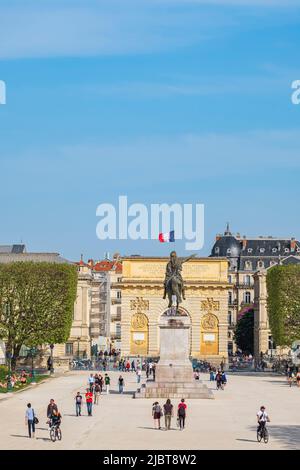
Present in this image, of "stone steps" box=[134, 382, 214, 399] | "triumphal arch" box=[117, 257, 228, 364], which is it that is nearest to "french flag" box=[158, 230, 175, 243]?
"triumphal arch" box=[117, 257, 228, 364]

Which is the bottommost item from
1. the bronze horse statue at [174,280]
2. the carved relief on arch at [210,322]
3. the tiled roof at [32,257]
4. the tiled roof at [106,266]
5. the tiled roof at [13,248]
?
the bronze horse statue at [174,280]

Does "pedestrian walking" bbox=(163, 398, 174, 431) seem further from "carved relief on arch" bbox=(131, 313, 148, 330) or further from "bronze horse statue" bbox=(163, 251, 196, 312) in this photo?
"carved relief on arch" bbox=(131, 313, 148, 330)

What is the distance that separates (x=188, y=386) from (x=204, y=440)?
78.1 ft

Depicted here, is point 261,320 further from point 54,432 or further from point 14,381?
point 54,432

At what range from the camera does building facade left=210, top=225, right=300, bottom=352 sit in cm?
17112

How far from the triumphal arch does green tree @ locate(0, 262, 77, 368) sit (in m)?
26.8

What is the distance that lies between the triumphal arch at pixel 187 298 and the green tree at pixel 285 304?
14.5m

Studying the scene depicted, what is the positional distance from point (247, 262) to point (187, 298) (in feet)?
151

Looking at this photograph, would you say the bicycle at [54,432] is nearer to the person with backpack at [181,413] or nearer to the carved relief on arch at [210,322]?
the person with backpack at [181,413]

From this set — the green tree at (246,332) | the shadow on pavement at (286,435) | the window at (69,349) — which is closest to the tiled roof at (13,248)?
the window at (69,349)

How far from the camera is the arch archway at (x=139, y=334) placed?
12525cm

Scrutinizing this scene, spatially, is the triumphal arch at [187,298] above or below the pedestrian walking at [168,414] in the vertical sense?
above

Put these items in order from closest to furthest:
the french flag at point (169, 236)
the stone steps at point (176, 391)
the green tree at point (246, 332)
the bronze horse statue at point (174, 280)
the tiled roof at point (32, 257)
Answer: the stone steps at point (176, 391) < the bronze horse statue at point (174, 280) < the french flag at point (169, 236) < the tiled roof at point (32, 257) < the green tree at point (246, 332)

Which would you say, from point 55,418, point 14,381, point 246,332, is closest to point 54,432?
point 55,418
